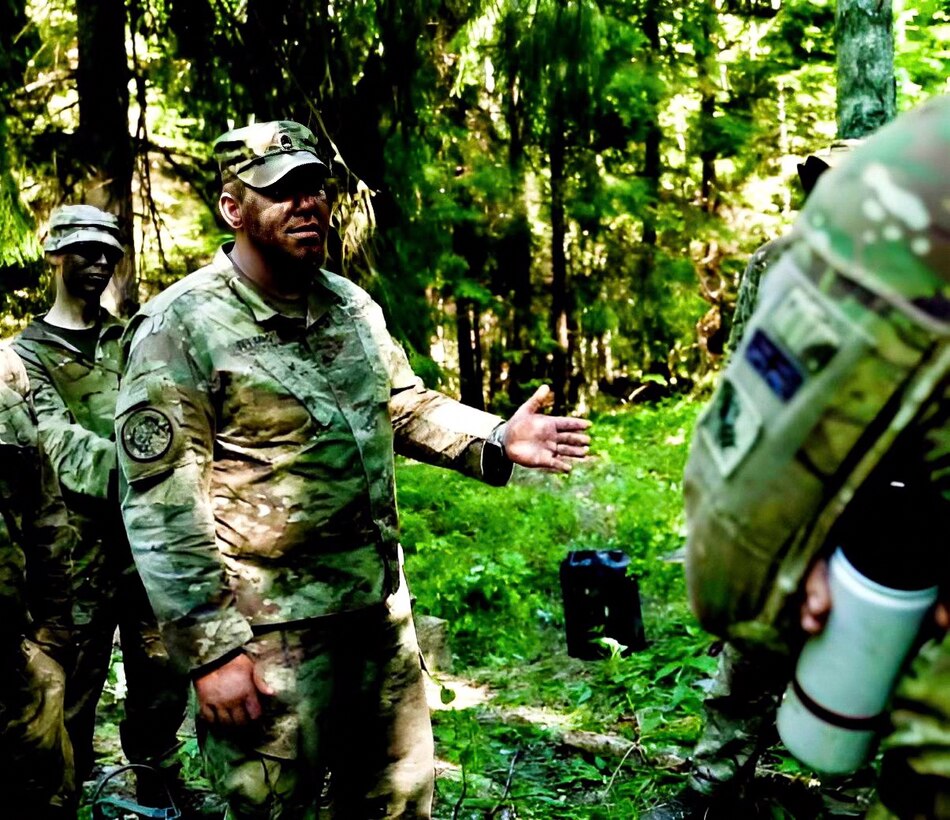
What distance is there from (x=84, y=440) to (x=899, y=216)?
156 inches

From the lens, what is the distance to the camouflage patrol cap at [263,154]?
2869 millimetres

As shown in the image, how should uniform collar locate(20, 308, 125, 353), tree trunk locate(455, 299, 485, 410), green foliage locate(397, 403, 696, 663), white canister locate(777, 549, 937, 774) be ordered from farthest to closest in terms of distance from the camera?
tree trunk locate(455, 299, 485, 410), green foliage locate(397, 403, 696, 663), uniform collar locate(20, 308, 125, 353), white canister locate(777, 549, 937, 774)

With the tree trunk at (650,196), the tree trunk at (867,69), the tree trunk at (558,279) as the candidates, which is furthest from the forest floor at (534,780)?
the tree trunk at (650,196)

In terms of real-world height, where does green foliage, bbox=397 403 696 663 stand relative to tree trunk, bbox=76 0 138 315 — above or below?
below

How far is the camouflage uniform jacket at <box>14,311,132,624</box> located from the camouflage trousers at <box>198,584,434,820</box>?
1.84 meters

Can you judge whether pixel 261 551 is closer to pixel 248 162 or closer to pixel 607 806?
pixel 248 162

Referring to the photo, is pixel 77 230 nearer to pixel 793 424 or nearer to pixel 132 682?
pixel 132 682

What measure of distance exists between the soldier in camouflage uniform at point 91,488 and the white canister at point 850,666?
346 centimetres

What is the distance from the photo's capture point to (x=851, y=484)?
1272 millimetres

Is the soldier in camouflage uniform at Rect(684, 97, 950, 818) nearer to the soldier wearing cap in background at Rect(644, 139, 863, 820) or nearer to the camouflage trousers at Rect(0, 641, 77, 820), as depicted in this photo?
the soldier wearing cap in background at Rect(644, 139, 863, 820)

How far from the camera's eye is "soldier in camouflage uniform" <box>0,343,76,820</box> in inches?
113

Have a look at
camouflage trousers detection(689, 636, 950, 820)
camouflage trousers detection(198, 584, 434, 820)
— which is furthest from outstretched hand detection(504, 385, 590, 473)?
camouflage trousers detection(689, 636, 950, 820)

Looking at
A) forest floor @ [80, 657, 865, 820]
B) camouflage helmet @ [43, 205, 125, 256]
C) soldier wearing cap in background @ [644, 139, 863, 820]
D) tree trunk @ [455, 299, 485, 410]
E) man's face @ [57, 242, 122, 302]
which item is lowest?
tree trunk @ [455, 299, 485, 410]

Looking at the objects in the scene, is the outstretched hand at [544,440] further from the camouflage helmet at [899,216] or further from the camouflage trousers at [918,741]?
the camouflage helmet at [899,216]
